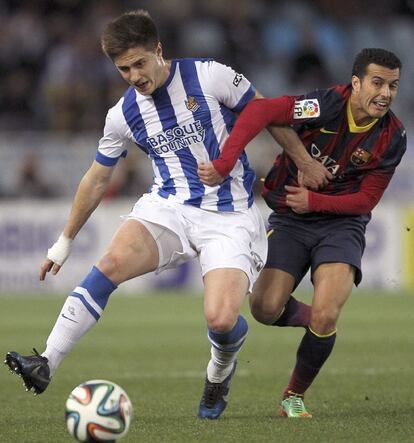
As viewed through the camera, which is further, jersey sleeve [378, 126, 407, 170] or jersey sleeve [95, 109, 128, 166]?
jersey sleeve [378, 126, 407, 170]

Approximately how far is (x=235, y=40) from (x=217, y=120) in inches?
511

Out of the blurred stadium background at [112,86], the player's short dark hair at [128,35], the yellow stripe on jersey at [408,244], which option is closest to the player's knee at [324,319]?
the player's short dark hair at [128,35]

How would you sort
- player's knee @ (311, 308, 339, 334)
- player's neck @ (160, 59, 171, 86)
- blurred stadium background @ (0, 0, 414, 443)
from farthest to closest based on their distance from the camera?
1. blurred stadium background @ (0, 0, 414, 443)
2. player's knee @ (311, 308, 339, 334)
3. player's neck @ (160, 59, 171, 86)

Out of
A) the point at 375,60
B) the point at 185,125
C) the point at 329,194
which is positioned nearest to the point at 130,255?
the point at 185,125

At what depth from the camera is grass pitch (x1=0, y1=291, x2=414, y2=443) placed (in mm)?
6262

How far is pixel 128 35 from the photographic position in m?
6.34

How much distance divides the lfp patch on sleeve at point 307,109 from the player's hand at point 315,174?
0.26 meters

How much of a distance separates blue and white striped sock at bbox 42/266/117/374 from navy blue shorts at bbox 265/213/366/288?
1166 mm

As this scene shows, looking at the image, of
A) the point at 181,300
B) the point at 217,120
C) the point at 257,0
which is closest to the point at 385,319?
the point at 181,300

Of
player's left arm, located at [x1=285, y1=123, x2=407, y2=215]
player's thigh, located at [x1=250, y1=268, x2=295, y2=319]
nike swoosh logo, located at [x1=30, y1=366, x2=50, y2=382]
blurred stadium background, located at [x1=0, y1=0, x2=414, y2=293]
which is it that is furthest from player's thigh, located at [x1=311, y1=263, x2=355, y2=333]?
blurred stadium background, located at [x1=0, y1=0, x2=414, y2=293]

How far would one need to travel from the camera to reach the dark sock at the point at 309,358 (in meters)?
6.89

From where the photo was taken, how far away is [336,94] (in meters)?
6.96

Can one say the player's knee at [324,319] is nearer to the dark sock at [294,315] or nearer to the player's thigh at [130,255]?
the dark sock at [294,315]

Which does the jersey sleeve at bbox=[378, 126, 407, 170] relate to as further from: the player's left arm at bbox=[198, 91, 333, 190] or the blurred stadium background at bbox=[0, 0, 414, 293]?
the blurred stadium background at bbox=[0, 0, 414, 293]
